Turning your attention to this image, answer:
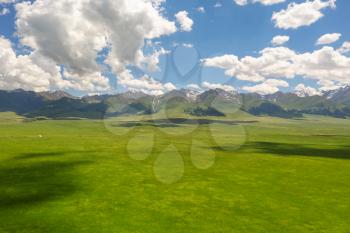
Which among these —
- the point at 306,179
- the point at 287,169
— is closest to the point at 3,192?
the point at 306,179

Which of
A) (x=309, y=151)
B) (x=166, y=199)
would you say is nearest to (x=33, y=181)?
(x=166, y=199)

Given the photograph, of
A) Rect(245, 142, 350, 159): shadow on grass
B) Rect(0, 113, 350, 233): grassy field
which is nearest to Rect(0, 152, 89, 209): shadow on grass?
Rect(0, 113, 350, 233): grassy field

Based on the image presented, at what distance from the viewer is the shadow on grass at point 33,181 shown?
1465 inches

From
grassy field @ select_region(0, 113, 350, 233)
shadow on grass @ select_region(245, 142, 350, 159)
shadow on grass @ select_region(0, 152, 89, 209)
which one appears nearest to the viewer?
grassy field @ select_region(0, 113, 350, 233)

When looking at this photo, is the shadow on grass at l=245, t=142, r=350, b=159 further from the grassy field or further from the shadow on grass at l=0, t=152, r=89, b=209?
the shadow on grass at l=0, t=152, r=89, b=209

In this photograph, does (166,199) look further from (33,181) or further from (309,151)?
(309,151)

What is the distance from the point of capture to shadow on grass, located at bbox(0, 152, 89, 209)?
3722cm

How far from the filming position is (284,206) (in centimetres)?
3731

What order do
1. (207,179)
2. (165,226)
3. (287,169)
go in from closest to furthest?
1. (165,226)
2. (207,179)
3. (287,169)

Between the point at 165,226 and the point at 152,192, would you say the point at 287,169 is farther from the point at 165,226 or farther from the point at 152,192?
the point at 165,226

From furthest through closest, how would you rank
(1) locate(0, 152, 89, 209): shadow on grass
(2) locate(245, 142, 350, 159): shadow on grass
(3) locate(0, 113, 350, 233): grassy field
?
(2) locate(245, 142, 350, 159): shadow on grass
(1) locate(0, 152, 89, 209): shadow on grass
(3) locate(0, 113, 350, 233): grassy field

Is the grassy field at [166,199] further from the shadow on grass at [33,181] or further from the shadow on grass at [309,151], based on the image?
the shadow on grass at [309,151]

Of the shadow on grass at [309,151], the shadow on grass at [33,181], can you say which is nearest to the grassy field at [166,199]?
the shadow on grass at [33,181]

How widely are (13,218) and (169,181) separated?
23.7 metres
